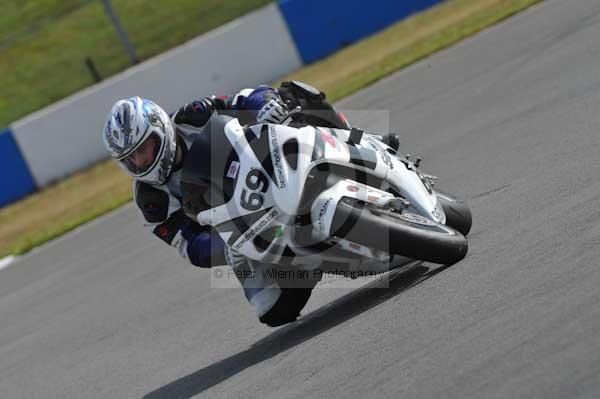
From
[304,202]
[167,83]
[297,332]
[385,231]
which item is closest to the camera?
[385,231]

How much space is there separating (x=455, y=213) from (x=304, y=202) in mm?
1332

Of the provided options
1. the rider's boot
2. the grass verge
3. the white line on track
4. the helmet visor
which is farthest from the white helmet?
the grass verge

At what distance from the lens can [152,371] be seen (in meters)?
6.82

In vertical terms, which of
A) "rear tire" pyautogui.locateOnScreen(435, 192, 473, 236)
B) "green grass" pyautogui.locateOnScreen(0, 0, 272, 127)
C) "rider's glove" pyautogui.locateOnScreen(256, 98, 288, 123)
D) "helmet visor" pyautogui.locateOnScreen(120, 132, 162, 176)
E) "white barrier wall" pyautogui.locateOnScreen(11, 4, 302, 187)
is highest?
"helmet visor" pyautogui.locateOnScreen(120, 132, 162, 176)

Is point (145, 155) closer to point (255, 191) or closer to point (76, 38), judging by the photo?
point (255, 191)

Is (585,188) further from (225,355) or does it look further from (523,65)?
(523,65)

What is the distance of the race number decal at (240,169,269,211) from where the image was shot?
18.0 feet

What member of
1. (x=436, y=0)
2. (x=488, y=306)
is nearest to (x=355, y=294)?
(x=488, y=306)

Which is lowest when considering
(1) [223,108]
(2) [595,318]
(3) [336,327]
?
(3) [336,327]

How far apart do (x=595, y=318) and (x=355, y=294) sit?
268cm

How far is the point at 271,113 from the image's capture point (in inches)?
236

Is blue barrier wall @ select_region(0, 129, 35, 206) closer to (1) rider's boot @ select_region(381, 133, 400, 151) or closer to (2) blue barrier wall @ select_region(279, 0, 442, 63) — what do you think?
(2) blue barrier wall @ select_region(279, 0, 442, 63)

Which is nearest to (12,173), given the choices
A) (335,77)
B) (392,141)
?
(335,77)

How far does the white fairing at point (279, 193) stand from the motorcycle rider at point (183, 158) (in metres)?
0.28
